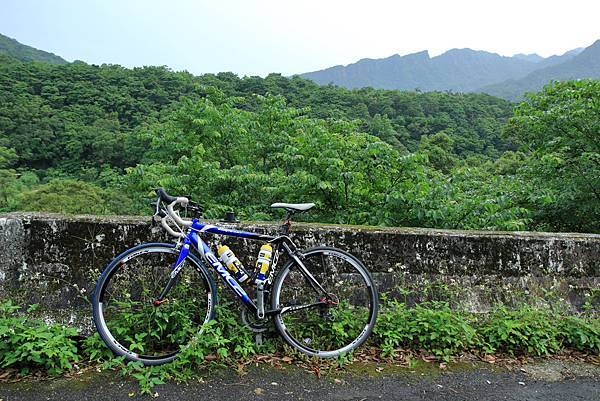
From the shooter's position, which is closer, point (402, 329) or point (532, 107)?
point (402, 329)

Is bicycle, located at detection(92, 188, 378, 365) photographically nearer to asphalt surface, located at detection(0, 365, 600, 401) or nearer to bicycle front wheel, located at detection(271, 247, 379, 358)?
bicycle front wheel, located at detection(271, 247, 379, 358)

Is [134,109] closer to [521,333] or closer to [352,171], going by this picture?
[352,171]

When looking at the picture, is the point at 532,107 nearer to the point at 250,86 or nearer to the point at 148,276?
the point at 148,276

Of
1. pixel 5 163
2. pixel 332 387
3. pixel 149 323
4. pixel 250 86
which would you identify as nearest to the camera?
pixel 332 387

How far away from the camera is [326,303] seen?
3291 mm

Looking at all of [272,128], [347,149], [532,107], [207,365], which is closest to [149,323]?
[207,365]

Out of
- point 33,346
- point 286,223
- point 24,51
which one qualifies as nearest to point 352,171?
point 286,223

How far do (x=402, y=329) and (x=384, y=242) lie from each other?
0.71 meters

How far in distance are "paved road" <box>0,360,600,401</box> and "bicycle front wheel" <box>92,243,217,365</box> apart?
25cm

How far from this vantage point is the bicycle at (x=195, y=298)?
3.02 metres

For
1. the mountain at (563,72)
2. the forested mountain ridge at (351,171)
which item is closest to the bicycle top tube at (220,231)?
the forested mountain ridge at (351,171)

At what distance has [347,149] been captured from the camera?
7012 mm

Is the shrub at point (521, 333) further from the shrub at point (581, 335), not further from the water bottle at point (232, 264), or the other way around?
the water bottle at point (232, 264)

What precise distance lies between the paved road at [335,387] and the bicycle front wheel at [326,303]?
30 centimetres
